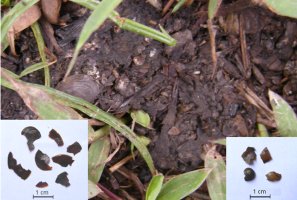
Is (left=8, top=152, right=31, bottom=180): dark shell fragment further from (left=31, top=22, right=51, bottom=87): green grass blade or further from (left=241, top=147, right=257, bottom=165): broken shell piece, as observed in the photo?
(left=241, top=147, right=257, bottom=165): broken shell piece

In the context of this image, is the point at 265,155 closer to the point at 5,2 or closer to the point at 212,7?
the point at 212,7

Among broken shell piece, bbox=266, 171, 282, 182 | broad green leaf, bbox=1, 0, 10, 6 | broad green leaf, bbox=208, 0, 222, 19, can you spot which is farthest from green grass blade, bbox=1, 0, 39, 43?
broken shell piece, bbox=266, 171, 282, 182

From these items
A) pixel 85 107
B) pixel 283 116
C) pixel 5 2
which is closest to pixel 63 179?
pixel 85 107

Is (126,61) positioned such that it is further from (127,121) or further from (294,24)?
(294,24)

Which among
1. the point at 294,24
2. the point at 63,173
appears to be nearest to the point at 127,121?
the point at 63,173

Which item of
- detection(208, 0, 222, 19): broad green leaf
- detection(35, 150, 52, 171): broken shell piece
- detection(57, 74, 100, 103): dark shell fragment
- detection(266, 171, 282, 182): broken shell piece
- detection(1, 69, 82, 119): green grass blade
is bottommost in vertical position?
detection(35, 150, 52, 171): broken shell piece

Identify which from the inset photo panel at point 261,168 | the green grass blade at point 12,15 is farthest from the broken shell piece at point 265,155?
the green grass blade at point 12,15

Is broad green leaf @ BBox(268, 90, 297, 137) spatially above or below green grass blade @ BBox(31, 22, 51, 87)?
below
